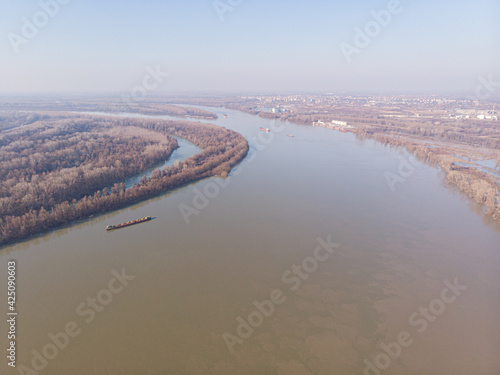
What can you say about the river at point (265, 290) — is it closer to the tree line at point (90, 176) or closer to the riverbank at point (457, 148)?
the tree line at point (90, 176)

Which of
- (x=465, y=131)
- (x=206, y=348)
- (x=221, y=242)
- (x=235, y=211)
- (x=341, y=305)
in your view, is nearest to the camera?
(x=206, y=348)

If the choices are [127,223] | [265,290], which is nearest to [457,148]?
[265,290]

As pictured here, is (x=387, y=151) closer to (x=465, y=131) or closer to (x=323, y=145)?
(x=323, y=145)

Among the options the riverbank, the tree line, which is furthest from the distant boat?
the riverbank

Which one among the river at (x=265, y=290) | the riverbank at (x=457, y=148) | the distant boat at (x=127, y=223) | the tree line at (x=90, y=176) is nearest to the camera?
the river at (x=265, y=290)

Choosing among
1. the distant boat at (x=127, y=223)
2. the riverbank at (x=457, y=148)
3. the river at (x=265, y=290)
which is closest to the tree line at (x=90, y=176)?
the river at (x=265, y=290)

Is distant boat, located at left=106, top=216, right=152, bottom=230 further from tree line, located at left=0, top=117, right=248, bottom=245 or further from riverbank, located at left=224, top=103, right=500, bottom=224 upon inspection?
riverbank, located at left=224, top=103, right=500, bottom=224

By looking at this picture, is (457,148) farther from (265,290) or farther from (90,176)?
(90,176)

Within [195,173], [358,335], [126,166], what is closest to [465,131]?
[195,173]
